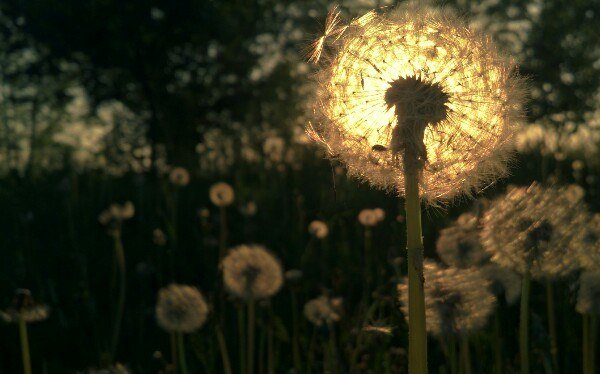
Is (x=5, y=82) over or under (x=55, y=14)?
under

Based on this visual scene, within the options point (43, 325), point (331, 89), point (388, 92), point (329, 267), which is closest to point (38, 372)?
point (43, 325)

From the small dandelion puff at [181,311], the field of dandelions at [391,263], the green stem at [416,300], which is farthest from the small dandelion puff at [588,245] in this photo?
the small dandelion puff at [181,311]

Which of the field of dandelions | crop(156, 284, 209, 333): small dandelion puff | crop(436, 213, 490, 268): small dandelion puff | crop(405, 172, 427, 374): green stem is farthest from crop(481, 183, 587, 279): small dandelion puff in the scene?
crop(156, 284, 209, 333): small dandelion puff

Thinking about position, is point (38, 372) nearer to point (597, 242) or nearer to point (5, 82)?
point (597, 242)

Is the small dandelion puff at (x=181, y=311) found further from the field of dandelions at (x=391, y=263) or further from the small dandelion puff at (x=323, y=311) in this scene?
the small dandelion puff at (x=323, y=311)

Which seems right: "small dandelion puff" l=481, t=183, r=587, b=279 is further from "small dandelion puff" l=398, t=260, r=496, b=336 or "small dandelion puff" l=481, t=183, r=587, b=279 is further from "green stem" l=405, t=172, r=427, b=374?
"green stem" l=405, t=172, r=427, b=374

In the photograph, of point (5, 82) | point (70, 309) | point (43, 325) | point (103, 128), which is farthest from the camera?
point (103, 128)
